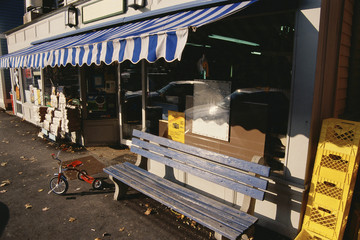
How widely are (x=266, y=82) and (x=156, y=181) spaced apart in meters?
2.34

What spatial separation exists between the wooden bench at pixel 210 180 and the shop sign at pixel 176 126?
2.16ft

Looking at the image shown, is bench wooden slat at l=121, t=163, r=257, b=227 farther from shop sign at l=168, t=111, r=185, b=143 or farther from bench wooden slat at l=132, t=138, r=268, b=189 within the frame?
shop sign at l=168, t=111, r=185, b=143

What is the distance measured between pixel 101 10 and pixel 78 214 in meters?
5.09

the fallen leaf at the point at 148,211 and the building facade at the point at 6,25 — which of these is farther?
the building facade at the point at 6,25

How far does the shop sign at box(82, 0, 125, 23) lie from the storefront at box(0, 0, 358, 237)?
164 millimetres

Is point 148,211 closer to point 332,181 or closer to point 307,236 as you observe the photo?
point 307,236

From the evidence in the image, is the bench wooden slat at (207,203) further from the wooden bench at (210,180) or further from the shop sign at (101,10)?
the shop sign at (101,10)

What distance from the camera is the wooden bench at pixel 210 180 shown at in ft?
10.5

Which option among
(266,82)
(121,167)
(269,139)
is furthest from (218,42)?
(121,167)

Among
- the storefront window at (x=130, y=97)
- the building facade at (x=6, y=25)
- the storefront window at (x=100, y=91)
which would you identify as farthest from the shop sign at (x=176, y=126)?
the building facade at (x=6, y=25)

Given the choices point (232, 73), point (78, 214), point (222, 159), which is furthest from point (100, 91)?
point (222, 159)

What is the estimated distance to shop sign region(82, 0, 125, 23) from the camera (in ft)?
20.6

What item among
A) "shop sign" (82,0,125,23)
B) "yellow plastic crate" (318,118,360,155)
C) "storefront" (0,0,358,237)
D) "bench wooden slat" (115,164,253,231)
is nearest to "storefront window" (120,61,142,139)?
"storefront" (0,0,358,237)

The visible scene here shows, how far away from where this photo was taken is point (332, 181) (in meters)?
3.34
